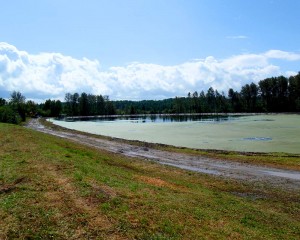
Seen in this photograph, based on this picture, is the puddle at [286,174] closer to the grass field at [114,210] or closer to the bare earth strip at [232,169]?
the bare earth strip at [232,169]

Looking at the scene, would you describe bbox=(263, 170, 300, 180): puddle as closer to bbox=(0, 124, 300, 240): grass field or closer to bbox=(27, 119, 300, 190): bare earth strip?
bbox=(27, 119, 300, 190): bare earth strip

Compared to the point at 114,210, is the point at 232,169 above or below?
below

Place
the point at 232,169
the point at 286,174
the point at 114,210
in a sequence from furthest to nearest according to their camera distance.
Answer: the point at 232,169, the point at 286,174, the point at 114,210

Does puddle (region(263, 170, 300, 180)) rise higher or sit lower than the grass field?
lower

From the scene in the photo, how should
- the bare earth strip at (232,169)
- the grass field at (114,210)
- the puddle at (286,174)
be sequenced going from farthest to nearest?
1. the puddle at (286,174)
2. the bare earth strip at (232,169)
3. the grass field at (114,210)

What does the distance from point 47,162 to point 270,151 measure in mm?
30576

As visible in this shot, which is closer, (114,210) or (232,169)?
(114,210)

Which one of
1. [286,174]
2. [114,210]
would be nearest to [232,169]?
[286,174]

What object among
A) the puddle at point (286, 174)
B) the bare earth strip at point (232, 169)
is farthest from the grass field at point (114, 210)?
the puddle at point (286, 174)

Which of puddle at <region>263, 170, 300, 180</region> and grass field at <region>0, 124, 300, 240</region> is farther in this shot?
puddle at <region>263, 170, 300, 180</region>

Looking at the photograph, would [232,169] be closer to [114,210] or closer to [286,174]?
[286,174]

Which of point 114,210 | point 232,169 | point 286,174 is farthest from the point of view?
point 232,169

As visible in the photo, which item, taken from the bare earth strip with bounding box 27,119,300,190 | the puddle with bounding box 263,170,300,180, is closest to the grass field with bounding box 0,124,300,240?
the bare earth strip with bounding box 27,119,300,190

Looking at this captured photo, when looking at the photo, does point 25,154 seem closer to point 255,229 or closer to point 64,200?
point 64,200
